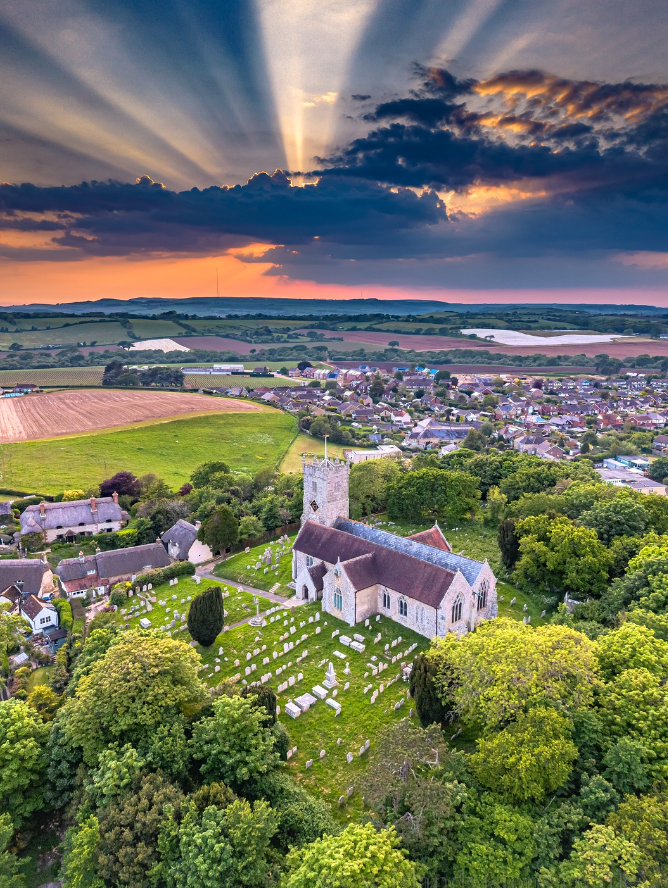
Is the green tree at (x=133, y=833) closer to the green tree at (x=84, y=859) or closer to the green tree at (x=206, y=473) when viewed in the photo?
the green tree at (x=84, y=859)

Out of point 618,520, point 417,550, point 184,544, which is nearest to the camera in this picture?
point 417,550

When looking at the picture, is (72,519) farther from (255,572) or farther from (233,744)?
(233,744)

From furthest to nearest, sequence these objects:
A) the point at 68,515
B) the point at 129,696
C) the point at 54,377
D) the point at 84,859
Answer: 1. the point at 54,377
2. the point at 68,515
3. the point at 129,696
4. the point at 84,859

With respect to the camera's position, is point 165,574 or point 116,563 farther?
point 116,563

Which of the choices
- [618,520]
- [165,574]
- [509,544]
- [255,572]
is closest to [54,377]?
[165,574]

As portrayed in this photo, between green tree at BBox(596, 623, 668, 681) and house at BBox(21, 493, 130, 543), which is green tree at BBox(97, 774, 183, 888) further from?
house at BBox(21, 493, 130, 543)

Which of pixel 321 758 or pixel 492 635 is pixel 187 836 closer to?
pixel 321 758

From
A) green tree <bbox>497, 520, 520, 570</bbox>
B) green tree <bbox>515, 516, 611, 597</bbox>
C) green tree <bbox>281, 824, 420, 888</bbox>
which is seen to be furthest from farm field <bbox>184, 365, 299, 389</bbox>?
green tree <bbox>281, 824, 420, 888</bbox>

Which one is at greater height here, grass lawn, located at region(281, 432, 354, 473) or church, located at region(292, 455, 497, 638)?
church, located at region(292, 455, 497, 638)

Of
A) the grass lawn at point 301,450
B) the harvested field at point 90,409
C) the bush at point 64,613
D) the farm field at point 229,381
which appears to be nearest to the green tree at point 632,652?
the bush at point 64,613
